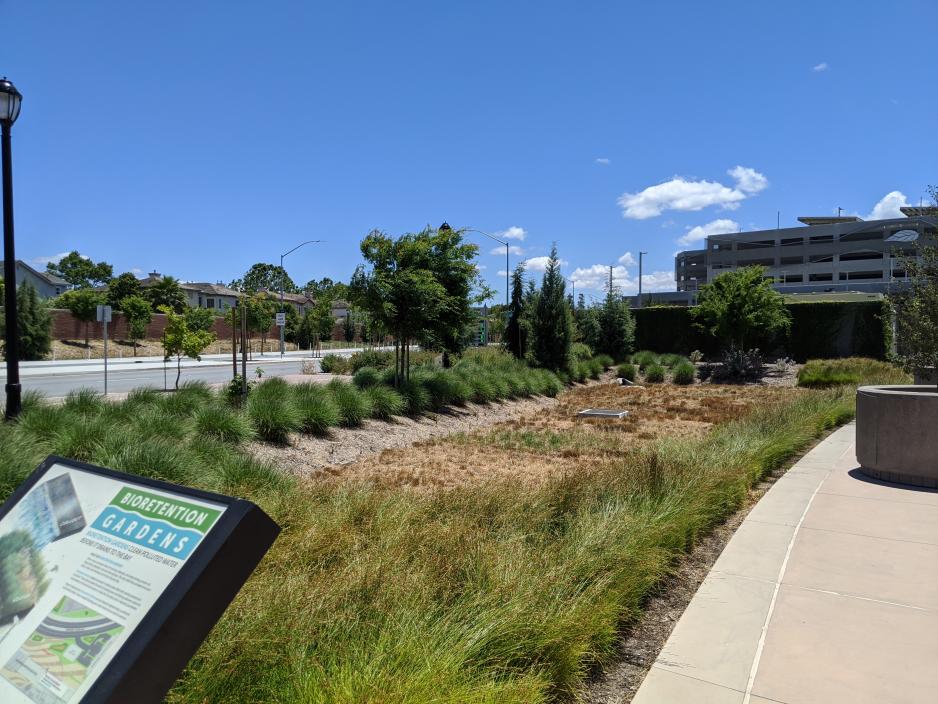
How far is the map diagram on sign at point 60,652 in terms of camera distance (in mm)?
2035

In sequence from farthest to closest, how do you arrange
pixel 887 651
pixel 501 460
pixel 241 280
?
pixel 241 280, pixel 501 460, pixel 887 651

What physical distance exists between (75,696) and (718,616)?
11.8 ft

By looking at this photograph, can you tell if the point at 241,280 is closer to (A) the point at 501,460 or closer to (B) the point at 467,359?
(B) the point at 467,359

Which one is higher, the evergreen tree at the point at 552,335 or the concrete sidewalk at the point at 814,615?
the evergreen tree at the point at 552,335

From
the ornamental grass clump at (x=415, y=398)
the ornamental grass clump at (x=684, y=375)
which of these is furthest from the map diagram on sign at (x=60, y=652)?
the ornamental grass clump at (x=684, y=375)

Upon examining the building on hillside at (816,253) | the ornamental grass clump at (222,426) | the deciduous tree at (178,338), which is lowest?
the ornamental grass clump at (222,426)

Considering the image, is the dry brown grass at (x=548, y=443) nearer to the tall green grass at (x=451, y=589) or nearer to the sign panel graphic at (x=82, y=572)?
the tall green grass at (x=451, y=589)

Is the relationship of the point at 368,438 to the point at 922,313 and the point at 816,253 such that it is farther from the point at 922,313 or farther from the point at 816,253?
the point at 816,253

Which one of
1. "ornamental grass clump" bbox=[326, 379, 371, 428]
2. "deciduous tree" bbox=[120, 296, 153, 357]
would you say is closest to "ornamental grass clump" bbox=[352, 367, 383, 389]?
"ornamental grass clump" bbox=[326, 379, 371, 428]

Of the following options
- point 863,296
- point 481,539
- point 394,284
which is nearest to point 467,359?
point 394,284

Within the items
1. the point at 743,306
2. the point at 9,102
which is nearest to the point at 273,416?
the point at 9,102

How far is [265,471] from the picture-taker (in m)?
7.07

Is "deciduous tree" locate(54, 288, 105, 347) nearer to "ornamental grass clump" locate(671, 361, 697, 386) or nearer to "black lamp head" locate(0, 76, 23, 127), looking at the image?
"ornamental grass clump" locate(671, 361, 697, 386)

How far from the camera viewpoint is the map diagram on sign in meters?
2.04
